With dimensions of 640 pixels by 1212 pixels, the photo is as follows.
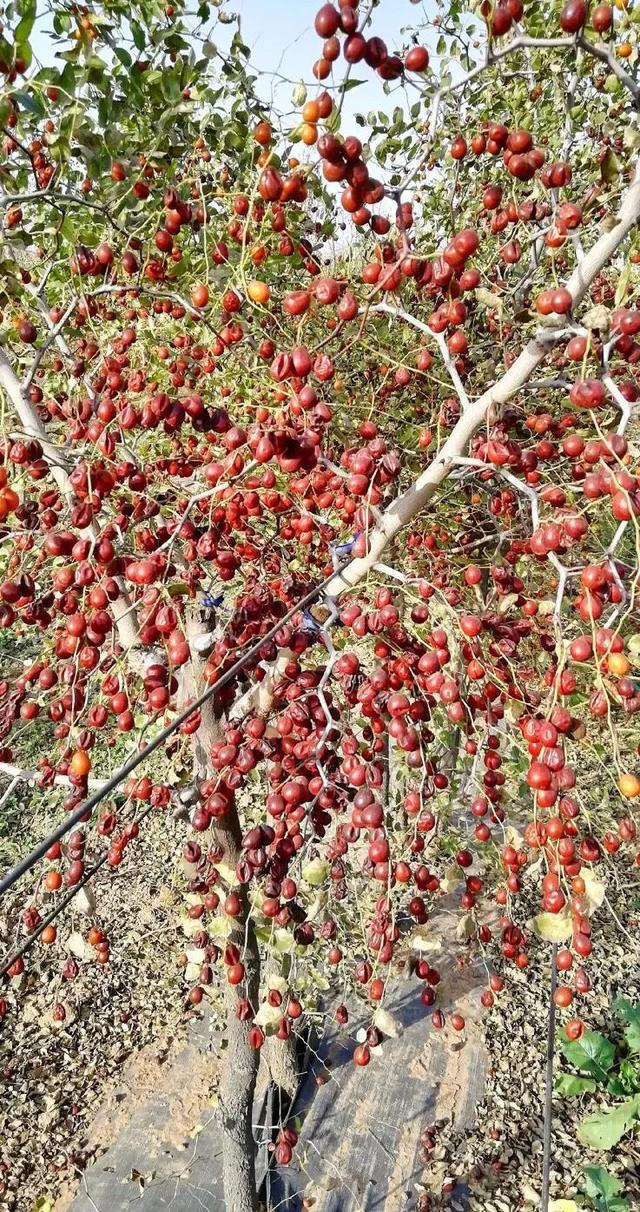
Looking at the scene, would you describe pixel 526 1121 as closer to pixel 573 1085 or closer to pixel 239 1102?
pixel 573 1085

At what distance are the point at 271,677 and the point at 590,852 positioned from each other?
36.4 inches

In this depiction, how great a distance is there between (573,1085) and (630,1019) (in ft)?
1.80

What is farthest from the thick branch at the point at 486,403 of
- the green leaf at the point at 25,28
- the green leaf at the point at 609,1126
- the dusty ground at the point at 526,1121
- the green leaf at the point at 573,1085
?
the green leaf at the point at 573,1085

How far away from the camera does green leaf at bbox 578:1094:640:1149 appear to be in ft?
11.7

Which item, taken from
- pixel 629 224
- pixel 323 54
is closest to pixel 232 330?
pixel 323 54

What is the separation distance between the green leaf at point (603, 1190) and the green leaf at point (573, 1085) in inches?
21.8

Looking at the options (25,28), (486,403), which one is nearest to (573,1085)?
(486,403)

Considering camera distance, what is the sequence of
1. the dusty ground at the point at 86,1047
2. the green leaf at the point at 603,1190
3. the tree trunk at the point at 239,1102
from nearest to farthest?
the tree trunk at the point at 239,1102, the green leaf at the point at 603,1190, the dusty ground at the point at 86,1047

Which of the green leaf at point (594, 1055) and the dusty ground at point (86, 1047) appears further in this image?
the green leaf at point (594, 1055)

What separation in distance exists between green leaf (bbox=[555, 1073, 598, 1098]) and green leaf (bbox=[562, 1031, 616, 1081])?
7 centimetres

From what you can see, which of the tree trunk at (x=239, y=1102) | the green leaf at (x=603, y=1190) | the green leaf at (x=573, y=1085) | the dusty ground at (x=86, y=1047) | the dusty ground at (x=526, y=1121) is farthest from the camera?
Answer: the green leaf at (x=573, y=1085)

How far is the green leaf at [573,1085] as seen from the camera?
3900 mm

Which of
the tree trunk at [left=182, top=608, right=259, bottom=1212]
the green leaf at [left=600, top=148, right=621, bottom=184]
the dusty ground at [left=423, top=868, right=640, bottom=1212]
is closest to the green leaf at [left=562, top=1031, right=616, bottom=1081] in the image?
the dusty ground at [left=423, top=868, right=640, bottom=1212]

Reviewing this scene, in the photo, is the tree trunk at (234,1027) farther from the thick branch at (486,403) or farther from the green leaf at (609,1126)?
the green leaf at (609,1126)
